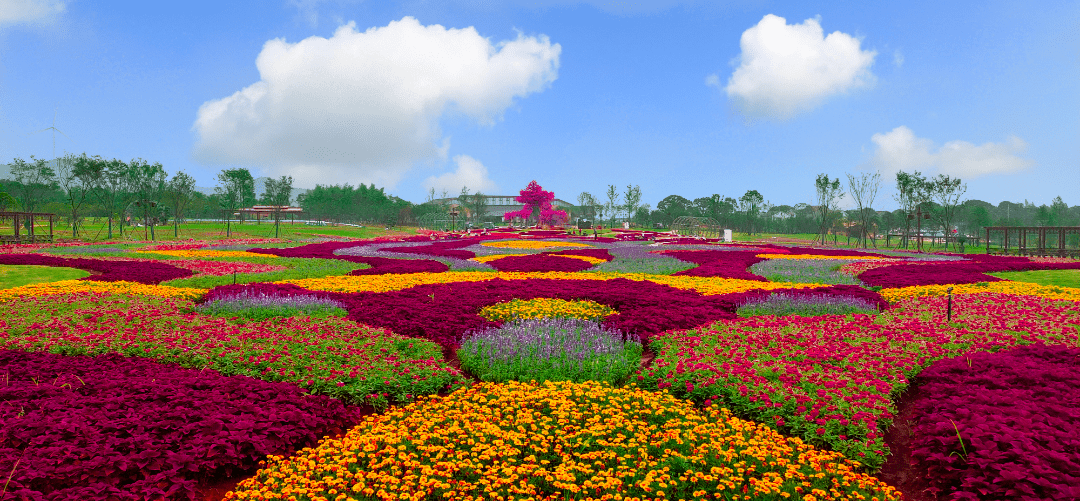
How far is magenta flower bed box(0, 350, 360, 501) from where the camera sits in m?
4.40

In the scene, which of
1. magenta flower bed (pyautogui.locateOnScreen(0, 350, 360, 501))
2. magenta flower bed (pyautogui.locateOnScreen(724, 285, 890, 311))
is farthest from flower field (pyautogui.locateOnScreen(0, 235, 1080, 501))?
magenta flower bed (pyautogui.locateOnScreen(724, 285, 890, 311))

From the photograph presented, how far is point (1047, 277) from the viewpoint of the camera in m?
16.4

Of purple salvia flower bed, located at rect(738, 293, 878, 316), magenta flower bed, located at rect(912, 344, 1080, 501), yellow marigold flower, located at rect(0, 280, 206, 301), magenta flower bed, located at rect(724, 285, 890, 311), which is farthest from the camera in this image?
yellow marigold flower, located at rect(0, 280, 206, 301)

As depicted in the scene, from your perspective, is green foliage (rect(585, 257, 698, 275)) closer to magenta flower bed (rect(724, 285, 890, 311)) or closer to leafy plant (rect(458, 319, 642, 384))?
magenta flower bed (rect(724, 285, 890, 311))

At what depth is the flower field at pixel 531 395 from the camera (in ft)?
14.9

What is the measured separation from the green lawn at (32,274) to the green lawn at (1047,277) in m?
27.4

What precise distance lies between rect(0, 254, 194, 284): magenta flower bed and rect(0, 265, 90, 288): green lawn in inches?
20.2

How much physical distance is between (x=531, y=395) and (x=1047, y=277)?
18.4 metres

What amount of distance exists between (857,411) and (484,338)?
200 inches

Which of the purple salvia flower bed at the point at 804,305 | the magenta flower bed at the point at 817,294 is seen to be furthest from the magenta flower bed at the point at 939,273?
the purple salvia flower bed at the point at 804,305

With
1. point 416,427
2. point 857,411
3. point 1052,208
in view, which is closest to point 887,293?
point 857,411

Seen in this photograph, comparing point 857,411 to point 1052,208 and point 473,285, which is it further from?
point 1052,208

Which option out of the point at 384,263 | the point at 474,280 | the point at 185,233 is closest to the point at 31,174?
the point at 185,233

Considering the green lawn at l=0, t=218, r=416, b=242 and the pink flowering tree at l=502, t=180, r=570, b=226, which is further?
the pink flowering tree at l=502, t=180, r=570, b=226
